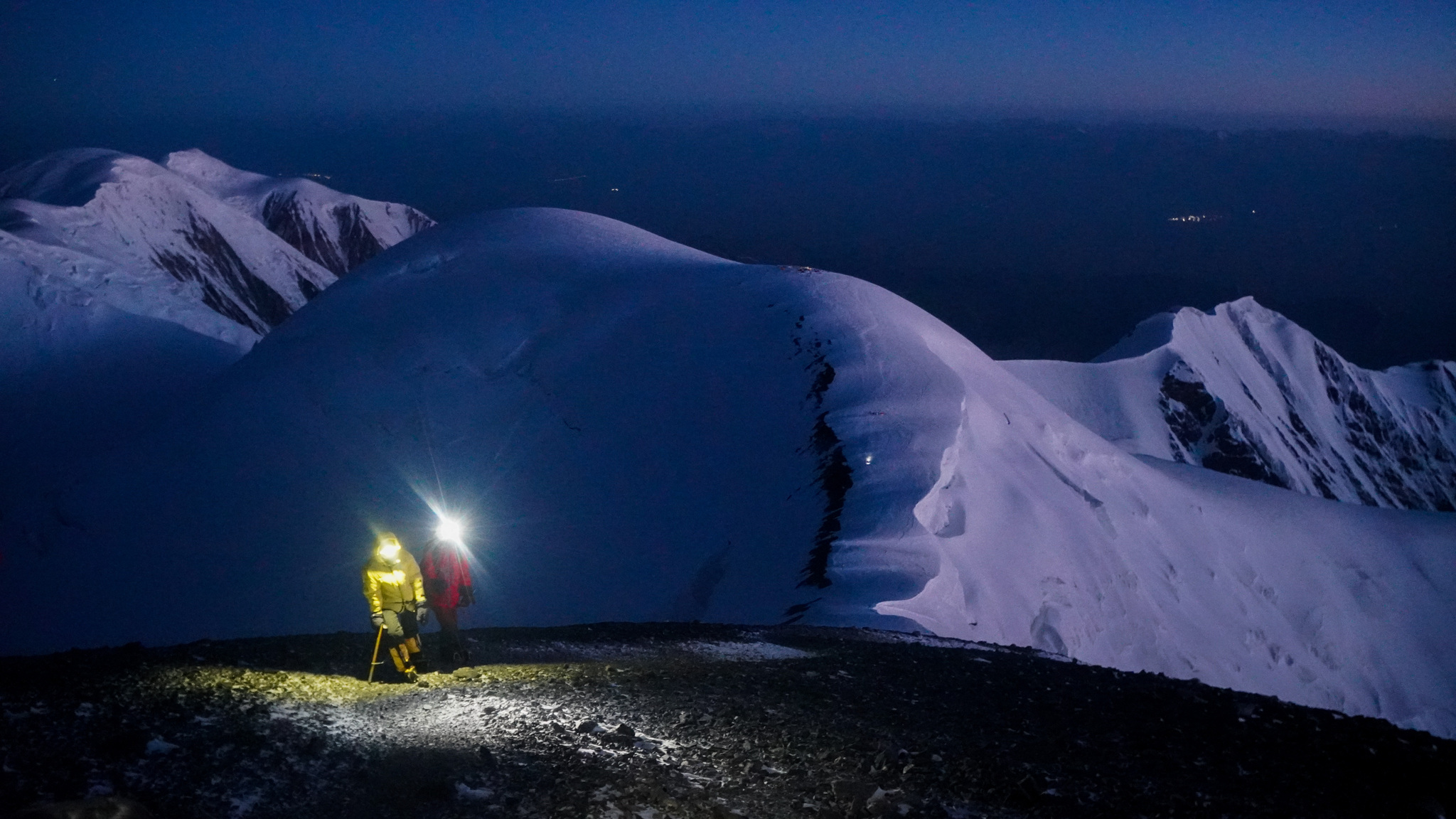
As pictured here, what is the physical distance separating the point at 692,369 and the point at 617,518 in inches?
197

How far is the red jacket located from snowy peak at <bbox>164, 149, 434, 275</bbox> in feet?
413

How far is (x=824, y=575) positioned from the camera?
16.9 metres

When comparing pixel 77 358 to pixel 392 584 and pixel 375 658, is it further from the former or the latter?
pixel 375 658

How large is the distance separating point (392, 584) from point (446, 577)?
647 millimetres

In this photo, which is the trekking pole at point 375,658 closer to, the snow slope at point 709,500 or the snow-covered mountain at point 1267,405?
the snow slope at point 709,500

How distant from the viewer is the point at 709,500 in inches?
824

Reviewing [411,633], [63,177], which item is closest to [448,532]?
[411,633]

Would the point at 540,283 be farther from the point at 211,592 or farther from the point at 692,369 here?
the point at 211,592

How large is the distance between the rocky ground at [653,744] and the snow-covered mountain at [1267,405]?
4432 centimetres

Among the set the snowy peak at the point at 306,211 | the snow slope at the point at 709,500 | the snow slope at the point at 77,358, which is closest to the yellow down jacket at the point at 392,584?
the snow slope at the point at 709,500

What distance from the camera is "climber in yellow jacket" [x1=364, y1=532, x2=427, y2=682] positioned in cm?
848

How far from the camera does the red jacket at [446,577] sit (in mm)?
9328

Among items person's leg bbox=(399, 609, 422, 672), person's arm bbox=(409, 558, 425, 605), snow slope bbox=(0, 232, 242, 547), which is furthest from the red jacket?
snow slope bbox=(0, 232, 242, 547)

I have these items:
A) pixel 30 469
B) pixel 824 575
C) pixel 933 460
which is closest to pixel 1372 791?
pixel 824 575
